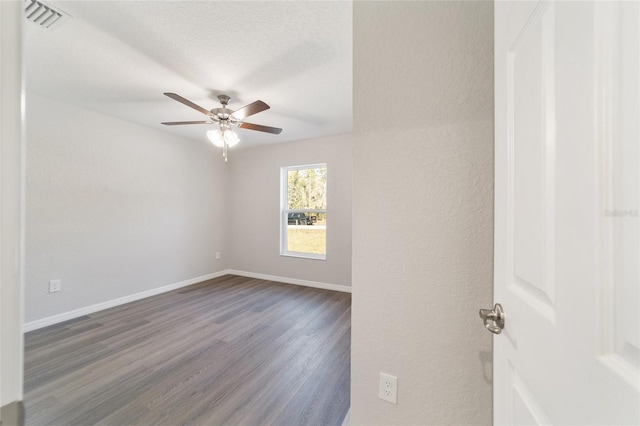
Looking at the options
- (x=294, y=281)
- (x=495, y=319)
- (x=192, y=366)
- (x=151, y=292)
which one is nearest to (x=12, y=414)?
(x=495, y=319)

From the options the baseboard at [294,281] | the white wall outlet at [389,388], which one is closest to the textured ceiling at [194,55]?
the white wall outlet at [389,388]

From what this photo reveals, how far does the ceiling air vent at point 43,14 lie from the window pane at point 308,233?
3296mm

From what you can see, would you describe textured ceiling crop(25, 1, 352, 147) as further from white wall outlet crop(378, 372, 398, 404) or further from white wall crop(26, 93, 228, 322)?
white wall outlet crop(378, 372, 398, 404)

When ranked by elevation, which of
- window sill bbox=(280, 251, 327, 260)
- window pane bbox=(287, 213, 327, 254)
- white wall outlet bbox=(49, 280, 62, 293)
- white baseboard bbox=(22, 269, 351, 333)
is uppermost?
window pane bbox=(287, 213, 327, 254)

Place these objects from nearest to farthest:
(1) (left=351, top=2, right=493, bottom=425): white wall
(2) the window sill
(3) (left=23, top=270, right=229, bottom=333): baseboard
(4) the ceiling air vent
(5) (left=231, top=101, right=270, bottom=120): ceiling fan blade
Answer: (1) (left=351, top=2, right=493, bottom=425): white wall, (4) the ceiling air vent, (5) (left=231, top=101, right=270, bottom=120): ceiling fan blade, (3) (left=23, top=270, right=229, bottom=333): baseboard, (2) the window sill

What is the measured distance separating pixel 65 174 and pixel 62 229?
0.62 metres

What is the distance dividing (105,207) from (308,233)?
9.25ft

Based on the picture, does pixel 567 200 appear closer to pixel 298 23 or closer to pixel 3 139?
pixel 3 139

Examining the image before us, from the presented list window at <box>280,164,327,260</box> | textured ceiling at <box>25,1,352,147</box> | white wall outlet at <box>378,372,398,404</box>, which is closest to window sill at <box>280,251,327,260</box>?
window at <box>280,164,327,260</box>

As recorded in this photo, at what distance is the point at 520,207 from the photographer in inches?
23.7

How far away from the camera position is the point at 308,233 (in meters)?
4.23

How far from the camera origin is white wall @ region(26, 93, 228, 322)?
8.29 feet

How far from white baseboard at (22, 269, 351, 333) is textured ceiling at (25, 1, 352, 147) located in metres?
2.24

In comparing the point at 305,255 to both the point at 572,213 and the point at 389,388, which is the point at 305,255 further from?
the point at 572,213
